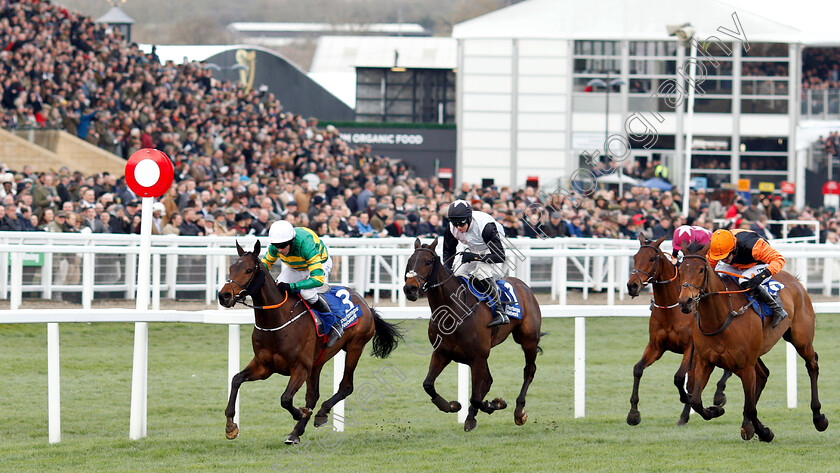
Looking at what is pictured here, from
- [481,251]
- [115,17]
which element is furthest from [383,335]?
[115,17]

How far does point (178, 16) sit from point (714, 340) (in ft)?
82.4

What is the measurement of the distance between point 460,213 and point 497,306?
27.7 inches

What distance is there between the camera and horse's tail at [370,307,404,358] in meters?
7.30

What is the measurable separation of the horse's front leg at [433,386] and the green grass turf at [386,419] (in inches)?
8.8

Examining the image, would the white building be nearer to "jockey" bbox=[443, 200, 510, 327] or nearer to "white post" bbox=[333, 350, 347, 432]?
"jockey" bbox=[443, 200, 510, 327]

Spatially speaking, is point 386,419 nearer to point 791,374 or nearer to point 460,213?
point 460,213

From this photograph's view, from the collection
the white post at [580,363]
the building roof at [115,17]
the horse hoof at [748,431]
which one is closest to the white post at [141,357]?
the white post at [580,363]

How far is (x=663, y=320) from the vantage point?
768 centimetres

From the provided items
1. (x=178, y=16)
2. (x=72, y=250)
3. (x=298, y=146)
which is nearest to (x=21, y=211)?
(x=72, y=250)

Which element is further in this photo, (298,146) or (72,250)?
(298,146)

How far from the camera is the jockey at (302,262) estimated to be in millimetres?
6492

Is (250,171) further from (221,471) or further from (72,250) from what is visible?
(221,471)

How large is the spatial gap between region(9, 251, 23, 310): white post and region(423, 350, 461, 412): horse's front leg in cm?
408

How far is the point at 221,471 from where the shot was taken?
19.6ft
